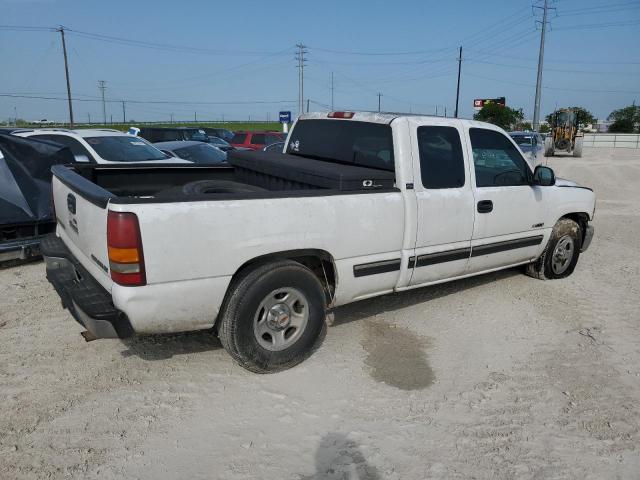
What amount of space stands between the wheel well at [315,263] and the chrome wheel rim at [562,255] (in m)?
3.18

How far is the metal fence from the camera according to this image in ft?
172

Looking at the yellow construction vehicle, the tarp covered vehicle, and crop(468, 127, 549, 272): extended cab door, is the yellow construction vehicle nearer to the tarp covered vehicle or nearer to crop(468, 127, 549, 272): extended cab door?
crop(468, 127, 549, 272): extended cab door

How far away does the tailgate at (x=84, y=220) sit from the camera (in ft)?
10.5

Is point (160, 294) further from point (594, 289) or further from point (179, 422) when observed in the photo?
point (594, 289)

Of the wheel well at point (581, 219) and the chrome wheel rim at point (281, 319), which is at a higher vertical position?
the wheel well at point (581, 219)

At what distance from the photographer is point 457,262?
468cm

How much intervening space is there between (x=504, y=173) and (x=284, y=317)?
272 centimetres

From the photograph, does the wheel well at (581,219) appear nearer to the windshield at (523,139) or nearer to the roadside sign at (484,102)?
the windshield at (523,139)

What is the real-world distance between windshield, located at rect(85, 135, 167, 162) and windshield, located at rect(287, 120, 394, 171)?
4662 mm

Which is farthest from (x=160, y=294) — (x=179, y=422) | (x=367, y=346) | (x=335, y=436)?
(x=367, y=346)

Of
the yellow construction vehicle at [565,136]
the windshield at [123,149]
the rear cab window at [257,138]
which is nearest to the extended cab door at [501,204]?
the windshield at [123,149]

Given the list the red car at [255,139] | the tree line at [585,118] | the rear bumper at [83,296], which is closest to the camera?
the rear bumper at [83,296]

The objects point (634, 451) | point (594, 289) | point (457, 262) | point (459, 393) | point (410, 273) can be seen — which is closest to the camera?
point (634, 451)

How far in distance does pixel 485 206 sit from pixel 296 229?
2.07 metres
